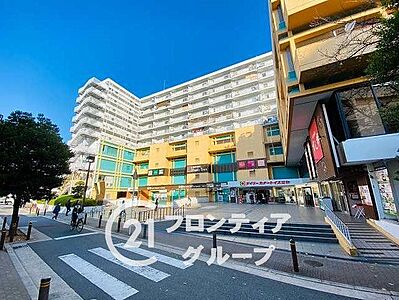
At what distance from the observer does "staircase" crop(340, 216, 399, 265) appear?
638cm

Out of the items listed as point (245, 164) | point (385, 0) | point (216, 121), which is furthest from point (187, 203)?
point (385, 0)

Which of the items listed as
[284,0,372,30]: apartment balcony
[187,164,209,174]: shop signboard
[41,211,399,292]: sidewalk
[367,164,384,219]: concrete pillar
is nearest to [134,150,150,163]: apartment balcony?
[187,164,209,174]: shop signboard

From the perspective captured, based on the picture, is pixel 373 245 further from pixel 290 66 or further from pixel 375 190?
pixel 290 66

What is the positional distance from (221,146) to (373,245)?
3202cm

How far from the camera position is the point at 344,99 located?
10422mm

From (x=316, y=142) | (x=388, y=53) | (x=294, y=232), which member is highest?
(x=316, y=142)

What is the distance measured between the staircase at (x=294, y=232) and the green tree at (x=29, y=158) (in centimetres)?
967

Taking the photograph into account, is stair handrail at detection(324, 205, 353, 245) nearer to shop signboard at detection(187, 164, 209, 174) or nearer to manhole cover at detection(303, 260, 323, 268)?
manhole cover at detection(303, 260, 323, 268)

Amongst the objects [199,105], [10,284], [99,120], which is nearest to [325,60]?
[10,284]

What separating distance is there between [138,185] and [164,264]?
44833 millimetres

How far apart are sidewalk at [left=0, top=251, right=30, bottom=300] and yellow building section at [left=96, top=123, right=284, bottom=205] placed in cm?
2421

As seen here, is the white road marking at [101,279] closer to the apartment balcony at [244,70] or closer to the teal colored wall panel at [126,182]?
the teal colored wall panel at [126,182]

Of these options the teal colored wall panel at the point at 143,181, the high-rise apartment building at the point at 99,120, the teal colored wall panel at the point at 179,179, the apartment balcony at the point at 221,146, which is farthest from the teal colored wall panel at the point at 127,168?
the apartment balcony at the point at 221,146

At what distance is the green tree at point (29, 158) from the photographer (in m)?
9.88
